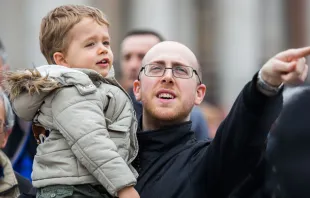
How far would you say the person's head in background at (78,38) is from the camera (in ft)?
12.3

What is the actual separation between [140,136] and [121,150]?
0.32 metres

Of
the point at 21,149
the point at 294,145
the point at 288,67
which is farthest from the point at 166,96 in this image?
the point at 21,149

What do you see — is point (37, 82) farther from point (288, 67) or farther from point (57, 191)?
point (288, 67)

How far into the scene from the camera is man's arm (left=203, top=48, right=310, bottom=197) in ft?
9.82

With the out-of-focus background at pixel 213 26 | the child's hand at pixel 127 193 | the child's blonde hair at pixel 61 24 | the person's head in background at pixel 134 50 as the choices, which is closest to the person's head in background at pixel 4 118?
the child's blonde hair at pixel 61 24

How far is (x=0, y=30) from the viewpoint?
32.5 metres

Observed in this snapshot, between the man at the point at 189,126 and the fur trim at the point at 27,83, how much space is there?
0.53 metres

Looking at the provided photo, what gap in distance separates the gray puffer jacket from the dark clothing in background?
13cm

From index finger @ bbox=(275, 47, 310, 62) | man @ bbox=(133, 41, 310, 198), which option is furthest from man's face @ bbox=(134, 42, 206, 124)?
index finger @ bbox=(275, 47, 310, 62)

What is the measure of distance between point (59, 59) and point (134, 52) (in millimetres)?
2770

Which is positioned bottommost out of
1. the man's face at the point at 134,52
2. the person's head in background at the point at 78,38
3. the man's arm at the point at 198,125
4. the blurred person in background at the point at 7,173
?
the man's arm at the point at 198,125

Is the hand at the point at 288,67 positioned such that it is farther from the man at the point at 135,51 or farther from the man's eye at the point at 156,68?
the man at the point at 135,51

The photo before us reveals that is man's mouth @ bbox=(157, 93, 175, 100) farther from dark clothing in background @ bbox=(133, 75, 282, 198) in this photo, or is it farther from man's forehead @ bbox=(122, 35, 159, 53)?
man's forehead @ bbox=(122, 35, 159, 53)

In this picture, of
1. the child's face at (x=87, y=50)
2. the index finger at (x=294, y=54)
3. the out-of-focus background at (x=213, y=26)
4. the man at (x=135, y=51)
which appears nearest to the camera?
the index finger at (x=294, y=54)
